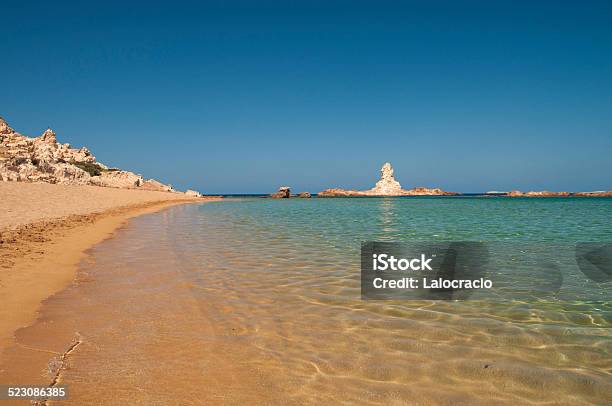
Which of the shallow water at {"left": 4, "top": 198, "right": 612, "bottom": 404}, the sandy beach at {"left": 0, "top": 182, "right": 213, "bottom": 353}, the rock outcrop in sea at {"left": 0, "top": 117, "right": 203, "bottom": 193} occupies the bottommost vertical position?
the shallow water at {"left": 4, "top": 198, "right": 612, "bottom": 404}

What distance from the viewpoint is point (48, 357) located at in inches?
134

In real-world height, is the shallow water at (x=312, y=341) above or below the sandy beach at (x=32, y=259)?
below

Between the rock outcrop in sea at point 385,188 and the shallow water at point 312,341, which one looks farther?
the rock outcrop in sea at point 385,188

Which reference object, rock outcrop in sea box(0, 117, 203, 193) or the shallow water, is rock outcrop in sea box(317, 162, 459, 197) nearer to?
→ rock outcrop in sea box(0, 117, 203, 193)

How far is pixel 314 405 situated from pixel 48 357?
8.35 feet

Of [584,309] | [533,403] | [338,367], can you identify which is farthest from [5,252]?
[584,309]

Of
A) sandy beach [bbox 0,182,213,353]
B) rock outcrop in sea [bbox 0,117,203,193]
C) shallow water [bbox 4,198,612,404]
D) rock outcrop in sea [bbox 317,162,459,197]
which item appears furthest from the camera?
rock outcrop in sea [bbox 317,162,459,197]

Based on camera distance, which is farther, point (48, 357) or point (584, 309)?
point (584, 309)

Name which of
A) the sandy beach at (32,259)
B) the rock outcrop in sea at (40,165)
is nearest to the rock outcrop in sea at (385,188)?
the rock outcrop in sea at (40,165)

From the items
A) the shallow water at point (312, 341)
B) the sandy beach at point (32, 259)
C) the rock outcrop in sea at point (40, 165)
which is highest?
the rock outcrop in sea at point (40, 165)

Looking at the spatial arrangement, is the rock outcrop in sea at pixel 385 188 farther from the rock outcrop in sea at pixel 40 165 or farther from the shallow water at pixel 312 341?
the shallow water at pixel 312 341

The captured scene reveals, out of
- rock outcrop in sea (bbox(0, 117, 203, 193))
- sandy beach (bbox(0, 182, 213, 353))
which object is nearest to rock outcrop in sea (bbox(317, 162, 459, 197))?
Result: rock outcrop in sea (bbox(0, 117, 203, 193))

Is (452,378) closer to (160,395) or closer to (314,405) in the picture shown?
(314,405)

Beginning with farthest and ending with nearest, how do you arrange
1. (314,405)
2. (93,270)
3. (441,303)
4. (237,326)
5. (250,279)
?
(93,270) → (250,279) → (441,303) → (237,326) → (314,405)
